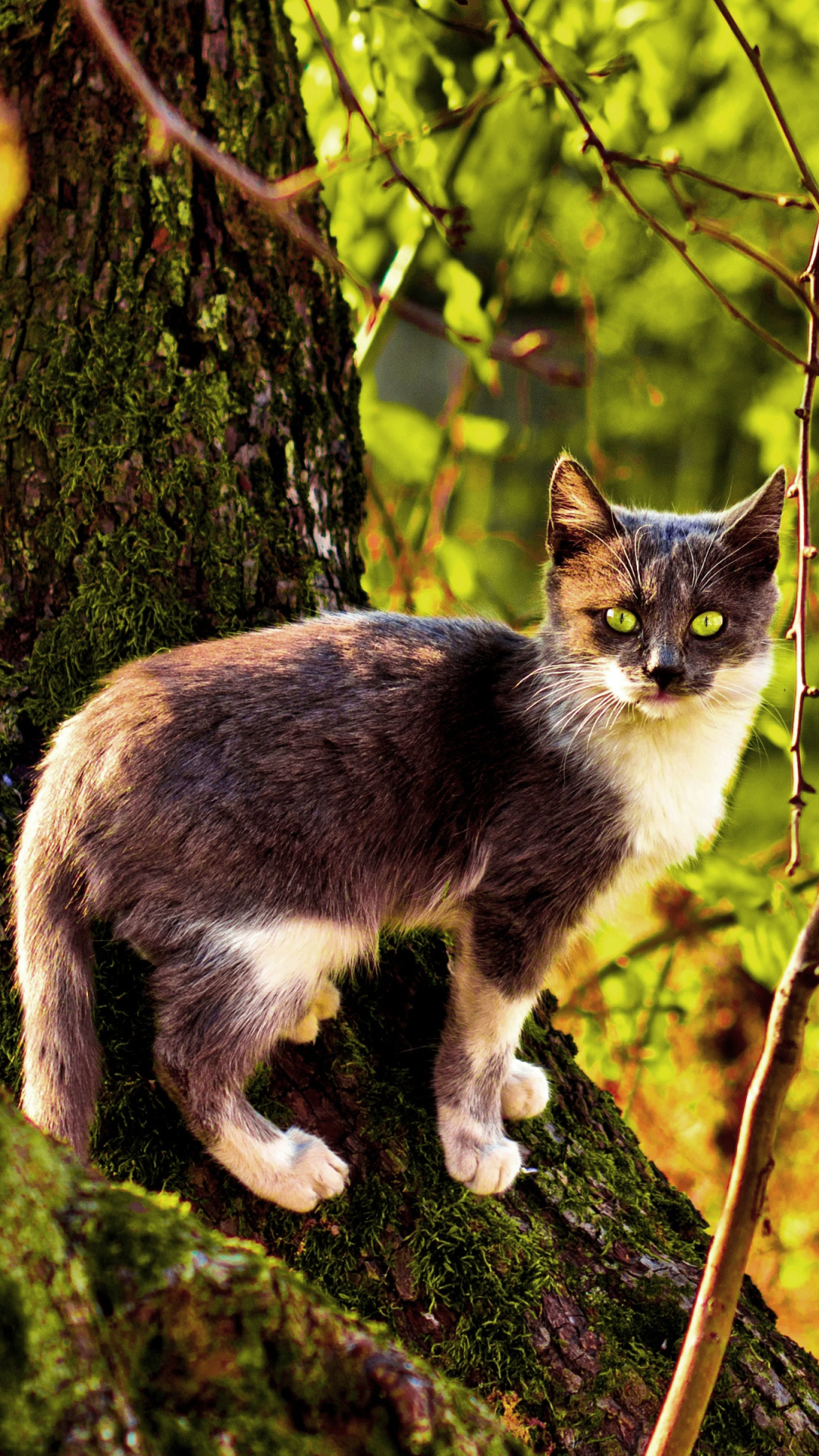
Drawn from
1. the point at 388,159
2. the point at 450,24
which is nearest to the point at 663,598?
the point at 388,159

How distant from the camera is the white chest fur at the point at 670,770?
2.26m

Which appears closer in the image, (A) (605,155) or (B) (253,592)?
A: (A) (605,155)

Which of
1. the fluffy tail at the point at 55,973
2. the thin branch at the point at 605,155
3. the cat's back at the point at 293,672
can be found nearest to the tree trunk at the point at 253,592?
the fluffy tail at the point at 55,973

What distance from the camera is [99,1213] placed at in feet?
3.12

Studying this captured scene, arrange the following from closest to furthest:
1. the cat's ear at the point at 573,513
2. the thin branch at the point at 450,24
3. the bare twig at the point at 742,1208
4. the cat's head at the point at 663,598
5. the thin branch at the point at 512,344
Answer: the bare twig at the point at 742,1208 < the cat's head at the point at 663,598 < the cat's ear at the point at 573,513 < the thin branch at the point at 450,24 < the thin branch at the point at 512,344

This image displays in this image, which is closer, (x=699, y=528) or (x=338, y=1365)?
(x=338, y=1365)

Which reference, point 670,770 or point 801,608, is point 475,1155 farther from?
point 801,608

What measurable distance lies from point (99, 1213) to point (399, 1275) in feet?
3.40

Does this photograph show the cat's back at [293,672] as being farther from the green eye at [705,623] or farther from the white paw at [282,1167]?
the white paw at [282,1167]

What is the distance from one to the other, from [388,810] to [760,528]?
0.92 metres

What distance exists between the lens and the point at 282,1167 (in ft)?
6.07

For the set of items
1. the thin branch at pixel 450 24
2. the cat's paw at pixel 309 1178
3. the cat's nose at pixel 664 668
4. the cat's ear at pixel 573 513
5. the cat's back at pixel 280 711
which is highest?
the thin branch at pixel 450 24

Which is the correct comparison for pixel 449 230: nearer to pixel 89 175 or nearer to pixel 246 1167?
pixel 89 175

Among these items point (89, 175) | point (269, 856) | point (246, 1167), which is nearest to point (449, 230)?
point (89, 175)
